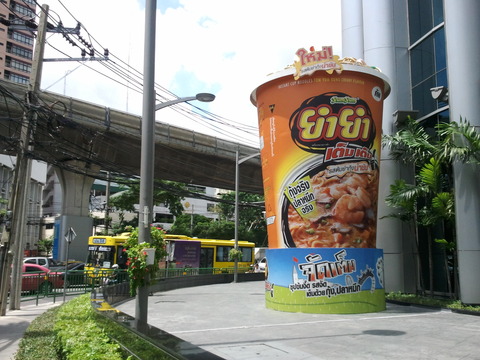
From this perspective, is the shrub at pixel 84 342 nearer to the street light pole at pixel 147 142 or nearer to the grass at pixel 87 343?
the grass at pixel 87 343

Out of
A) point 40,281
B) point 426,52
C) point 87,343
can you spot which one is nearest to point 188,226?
point 40,281

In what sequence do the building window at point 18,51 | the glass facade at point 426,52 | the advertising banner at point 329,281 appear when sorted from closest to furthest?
1. the advertising banner at point 329,281
2. the glass facade at point 426,52
3. the building window at point 18,51

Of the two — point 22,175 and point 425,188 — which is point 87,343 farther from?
point 425,188

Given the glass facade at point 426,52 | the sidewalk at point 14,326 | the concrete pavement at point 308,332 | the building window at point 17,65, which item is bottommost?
the sidewalk at point 14,326

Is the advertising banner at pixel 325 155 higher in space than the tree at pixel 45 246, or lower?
higher

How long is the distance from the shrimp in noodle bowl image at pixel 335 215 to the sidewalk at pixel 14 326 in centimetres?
871

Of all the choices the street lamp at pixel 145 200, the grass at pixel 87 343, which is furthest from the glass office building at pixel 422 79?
the grass at pixel 87 343

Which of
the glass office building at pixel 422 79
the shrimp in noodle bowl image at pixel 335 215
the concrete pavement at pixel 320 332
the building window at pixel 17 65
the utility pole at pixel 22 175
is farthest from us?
the building window at pixel 17 65

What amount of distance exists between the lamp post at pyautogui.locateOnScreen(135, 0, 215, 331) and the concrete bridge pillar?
1293 inches

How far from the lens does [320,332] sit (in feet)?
39.0

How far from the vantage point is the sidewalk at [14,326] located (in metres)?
10.1

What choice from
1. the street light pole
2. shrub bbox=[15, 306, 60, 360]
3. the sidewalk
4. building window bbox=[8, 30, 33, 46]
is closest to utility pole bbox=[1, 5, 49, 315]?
the sidewalk

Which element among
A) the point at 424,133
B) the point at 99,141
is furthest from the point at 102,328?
the point at 99,141

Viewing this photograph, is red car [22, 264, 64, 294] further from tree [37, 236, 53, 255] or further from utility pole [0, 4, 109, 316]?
tree [37, 236, 53, 255]
